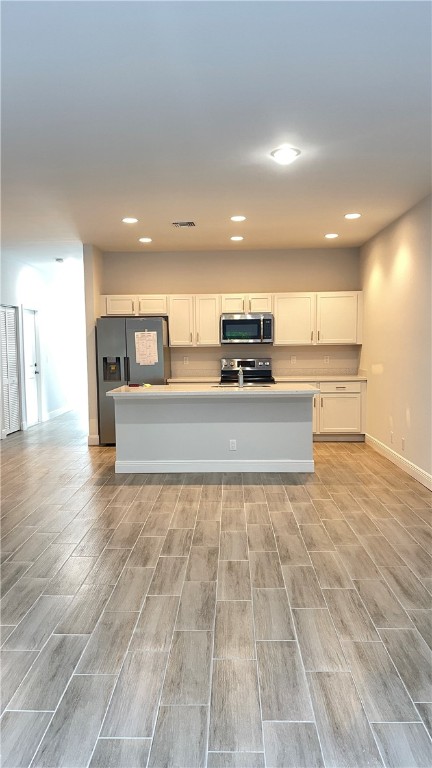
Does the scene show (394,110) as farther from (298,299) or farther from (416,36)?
(298,299)

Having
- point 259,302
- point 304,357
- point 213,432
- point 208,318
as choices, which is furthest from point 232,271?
point 213,432

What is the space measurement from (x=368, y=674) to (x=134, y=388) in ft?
12.8

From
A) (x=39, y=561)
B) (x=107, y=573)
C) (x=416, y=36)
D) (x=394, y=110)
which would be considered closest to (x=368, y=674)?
(x=107, y=573)

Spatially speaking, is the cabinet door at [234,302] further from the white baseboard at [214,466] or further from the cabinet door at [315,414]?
the white baseboard at [214,466]

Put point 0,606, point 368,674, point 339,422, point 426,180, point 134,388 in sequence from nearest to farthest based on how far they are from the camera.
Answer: point 368,674 < point 0,606 < point 426,180 < point 134,388 < point 339,422

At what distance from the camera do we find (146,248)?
7.24 metres

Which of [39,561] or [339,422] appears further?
[339,422]

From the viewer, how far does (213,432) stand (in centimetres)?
543

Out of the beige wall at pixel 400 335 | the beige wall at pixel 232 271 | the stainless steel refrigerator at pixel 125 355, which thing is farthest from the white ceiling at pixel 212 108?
the beige wall at pixel 232 271

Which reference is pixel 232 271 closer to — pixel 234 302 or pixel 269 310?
pixel 234 302

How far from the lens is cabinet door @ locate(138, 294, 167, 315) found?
23.9ft

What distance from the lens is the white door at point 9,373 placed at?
7.84 meters

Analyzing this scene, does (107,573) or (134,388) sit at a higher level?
(134,388)

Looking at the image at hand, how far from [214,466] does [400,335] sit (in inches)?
98.7
